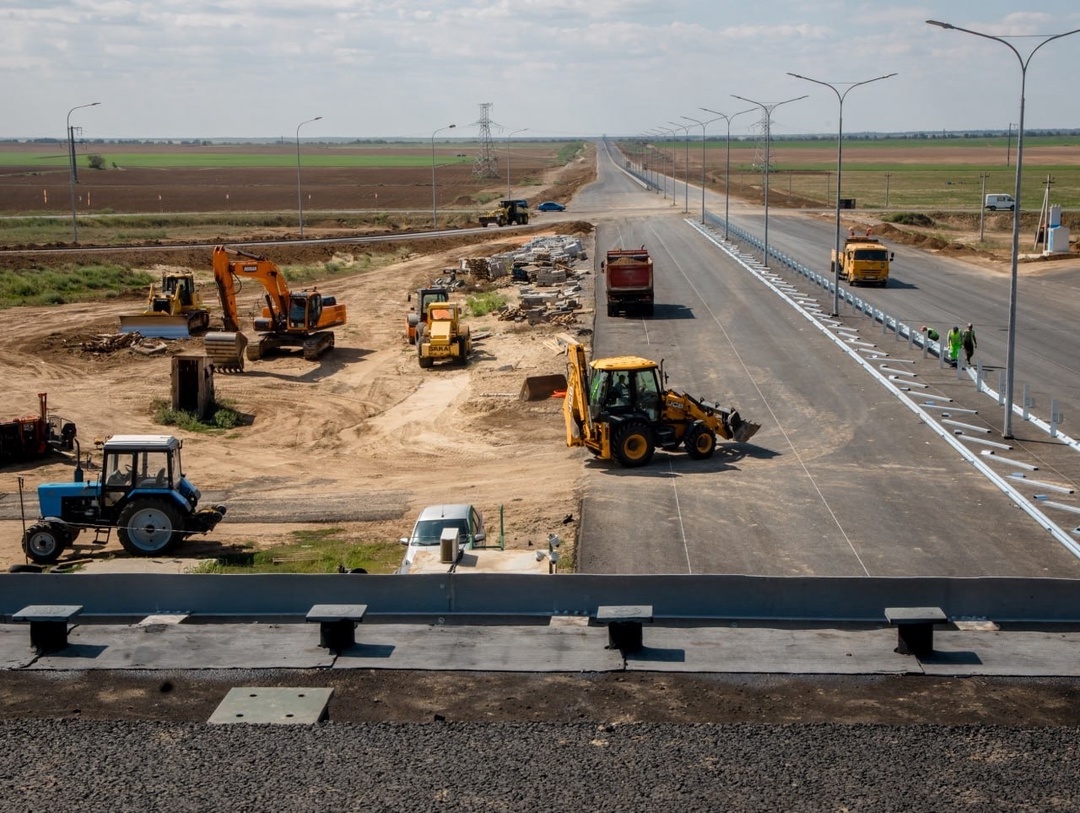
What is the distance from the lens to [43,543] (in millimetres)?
22938

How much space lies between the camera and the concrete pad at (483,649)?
1280 centimetres

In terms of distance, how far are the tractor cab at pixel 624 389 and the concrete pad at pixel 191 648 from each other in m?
15.7

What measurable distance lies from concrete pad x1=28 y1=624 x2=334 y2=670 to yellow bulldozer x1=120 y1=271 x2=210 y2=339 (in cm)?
3659

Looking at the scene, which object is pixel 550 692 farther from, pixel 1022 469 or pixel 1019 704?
pixel 1022 469

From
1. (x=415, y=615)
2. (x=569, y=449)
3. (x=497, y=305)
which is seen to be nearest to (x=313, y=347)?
(x=497, y=305)

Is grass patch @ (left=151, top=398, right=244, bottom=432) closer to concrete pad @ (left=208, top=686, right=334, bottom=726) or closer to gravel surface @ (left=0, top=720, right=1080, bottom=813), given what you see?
concrete pad @ (left=208, top=686, right=334, bottom=726)

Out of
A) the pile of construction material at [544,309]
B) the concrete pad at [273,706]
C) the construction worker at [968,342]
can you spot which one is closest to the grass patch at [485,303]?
the pile of construction material at [544,309]

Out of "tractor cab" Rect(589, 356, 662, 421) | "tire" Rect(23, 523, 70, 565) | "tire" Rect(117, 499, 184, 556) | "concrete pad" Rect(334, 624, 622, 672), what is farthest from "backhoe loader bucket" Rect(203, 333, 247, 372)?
"concrete pad" Rect(334, 624, 622, 672)

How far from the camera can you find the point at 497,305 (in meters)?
56.9

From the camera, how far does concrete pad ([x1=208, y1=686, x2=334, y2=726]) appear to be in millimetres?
11680

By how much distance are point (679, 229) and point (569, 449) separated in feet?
206

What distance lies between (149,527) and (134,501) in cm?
56

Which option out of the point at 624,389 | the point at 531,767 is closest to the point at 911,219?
the point at 624,389

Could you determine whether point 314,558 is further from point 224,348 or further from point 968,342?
point 968,342
